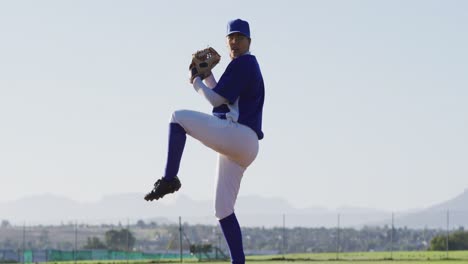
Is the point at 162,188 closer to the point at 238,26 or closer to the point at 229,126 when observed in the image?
the point at 229,126

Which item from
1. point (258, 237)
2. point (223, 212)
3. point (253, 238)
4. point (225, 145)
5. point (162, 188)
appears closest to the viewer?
point (162, 188)

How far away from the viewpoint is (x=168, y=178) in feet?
35.4

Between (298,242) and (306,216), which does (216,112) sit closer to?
(306,216)

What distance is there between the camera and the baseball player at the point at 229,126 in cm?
1081

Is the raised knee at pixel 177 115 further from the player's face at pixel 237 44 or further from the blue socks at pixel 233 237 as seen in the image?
the blue socks at pixel 233 237

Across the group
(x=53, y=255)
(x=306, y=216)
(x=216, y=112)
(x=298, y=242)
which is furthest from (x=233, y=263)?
(x=298, y=242)

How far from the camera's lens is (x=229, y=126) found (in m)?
10.9

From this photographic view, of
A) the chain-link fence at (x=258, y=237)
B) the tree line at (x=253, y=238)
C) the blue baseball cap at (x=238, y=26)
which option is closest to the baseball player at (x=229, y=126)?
the blue baseball cap at (x=238, y=26)

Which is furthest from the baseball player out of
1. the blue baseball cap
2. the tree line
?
the tree line

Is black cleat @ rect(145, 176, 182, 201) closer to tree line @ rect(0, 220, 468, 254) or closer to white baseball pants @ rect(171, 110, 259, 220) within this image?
white baseball pants @ rect(171, 110, 259, 220)

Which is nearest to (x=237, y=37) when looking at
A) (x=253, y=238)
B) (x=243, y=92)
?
(x=243, y=92)

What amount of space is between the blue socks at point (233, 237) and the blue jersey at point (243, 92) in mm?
819

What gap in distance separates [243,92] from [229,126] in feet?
1.45

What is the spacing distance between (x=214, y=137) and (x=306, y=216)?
6678 centimetres
